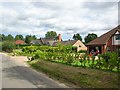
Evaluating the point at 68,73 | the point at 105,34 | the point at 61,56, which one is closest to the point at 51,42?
the point at 105,34

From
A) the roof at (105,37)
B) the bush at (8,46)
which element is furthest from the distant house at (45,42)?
the roof at (105,37)

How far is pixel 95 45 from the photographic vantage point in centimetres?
4894

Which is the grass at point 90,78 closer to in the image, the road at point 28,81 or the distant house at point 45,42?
the road at point 28,81

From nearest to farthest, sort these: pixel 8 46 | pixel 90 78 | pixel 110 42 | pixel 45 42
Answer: pixel 90 78
pixel 110 42
pixel 8 46
pixel 45 42

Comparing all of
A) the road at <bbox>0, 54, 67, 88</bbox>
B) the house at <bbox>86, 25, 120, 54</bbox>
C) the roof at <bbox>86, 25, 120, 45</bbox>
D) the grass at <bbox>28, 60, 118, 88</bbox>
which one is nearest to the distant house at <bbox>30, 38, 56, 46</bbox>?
the roof at <bbox>86, 25, 120, 45</bbox>

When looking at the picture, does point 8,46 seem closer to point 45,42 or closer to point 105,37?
point 45,42

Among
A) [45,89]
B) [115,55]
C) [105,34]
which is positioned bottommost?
[45,89]

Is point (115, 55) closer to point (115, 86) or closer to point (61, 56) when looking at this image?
point (115, 86)

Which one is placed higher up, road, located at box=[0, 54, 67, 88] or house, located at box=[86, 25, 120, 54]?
house, located at box=[86, 25, 120, 54]

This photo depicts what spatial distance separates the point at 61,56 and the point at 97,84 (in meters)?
13.0

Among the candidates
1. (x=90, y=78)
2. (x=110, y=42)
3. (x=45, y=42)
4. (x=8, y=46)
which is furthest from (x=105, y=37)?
(x=45, y=42)

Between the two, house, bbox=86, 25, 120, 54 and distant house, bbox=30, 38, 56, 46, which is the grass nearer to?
house, bbox=86, 25, 120, 54

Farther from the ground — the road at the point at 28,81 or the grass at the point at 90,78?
the grass at the point at 90,78

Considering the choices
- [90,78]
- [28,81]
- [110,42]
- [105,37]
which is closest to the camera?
[90,78]
